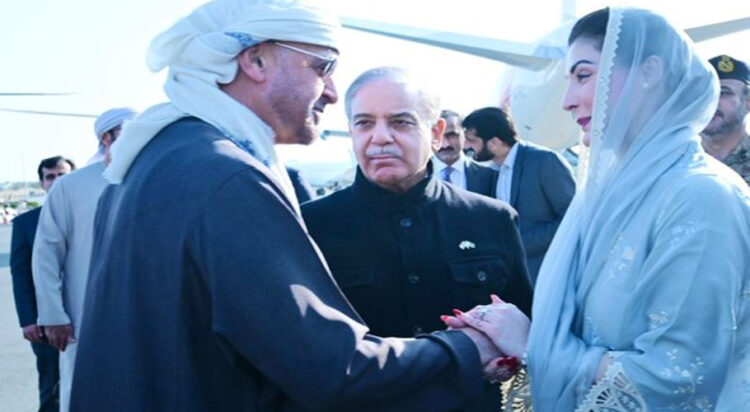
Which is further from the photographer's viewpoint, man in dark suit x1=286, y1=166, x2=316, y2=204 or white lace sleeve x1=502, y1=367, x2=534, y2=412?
man in dark suit x1=286, y1=166, x2=316, y2=204

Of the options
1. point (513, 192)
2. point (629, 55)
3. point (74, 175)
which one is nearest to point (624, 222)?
point (629, 55)

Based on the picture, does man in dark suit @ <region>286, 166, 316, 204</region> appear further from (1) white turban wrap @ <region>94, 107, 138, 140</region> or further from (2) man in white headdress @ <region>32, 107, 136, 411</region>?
(1) white turban wrap @ <region>94, 107, 138, 140</region>

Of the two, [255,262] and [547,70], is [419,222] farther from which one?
[547,70]

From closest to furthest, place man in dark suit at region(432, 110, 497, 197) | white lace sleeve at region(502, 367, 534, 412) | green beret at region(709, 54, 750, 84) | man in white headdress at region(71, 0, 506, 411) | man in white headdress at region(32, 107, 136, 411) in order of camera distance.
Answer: man in white headdress at region(71, 0, 506, 411) → white lace sleeve at region(502, 367, 534, 412) → green beret at region(709, 54, 750, 84) → man in white headdress at region(32, 107, 136, 411) → man in dark suit at region(432, 110, 497, 197)

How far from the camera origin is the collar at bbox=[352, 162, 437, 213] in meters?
2.52

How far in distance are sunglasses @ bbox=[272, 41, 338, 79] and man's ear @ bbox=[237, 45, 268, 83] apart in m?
0.05

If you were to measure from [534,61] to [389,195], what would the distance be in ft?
59.7

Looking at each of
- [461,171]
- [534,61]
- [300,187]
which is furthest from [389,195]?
[534,61]

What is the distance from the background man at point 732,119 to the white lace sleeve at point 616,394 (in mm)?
2746

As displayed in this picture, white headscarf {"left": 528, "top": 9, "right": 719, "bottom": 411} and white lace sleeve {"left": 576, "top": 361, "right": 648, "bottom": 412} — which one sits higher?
white headscarf {"left": 528, "top": 9, "right": 719, "bottom": 411}

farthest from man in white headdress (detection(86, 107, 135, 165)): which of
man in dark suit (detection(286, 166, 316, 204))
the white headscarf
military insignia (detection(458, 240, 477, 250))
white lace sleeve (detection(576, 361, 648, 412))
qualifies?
white lace sleeve (detection(576, 361, 648, 412))

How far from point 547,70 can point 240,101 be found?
61.2 ft

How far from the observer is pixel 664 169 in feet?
6.27

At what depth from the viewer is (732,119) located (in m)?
4.18
